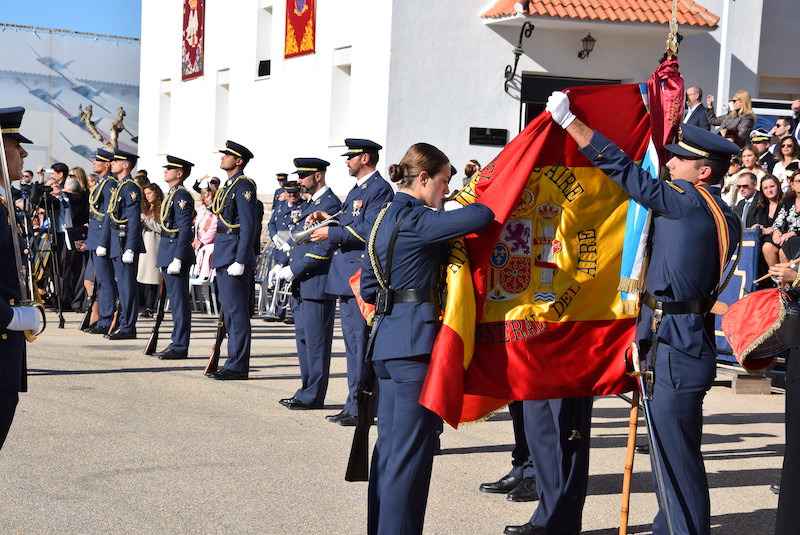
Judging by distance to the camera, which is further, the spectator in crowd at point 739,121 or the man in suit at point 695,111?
the spectator in crowd at point 739,121

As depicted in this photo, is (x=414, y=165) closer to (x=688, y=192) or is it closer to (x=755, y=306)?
(x=688, y=192)

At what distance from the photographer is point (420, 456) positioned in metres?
5.00

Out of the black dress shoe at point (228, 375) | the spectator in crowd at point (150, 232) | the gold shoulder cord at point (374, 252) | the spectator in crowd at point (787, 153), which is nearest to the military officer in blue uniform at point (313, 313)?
the black dress shoe at point (228, 375)

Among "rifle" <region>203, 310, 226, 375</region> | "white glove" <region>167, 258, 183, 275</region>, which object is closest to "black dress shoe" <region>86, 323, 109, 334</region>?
"white glove" <region>167, 258, 183, 275</region>

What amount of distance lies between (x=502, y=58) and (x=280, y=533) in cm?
1464

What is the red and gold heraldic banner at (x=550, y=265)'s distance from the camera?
5.36 m

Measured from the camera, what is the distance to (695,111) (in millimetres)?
14727

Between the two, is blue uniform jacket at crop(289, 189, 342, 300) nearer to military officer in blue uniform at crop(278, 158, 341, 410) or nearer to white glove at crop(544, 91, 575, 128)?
military officer in blue uniform at crop(278, 158, 341, 410)

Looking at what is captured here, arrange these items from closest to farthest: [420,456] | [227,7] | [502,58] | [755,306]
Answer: [420,456] < [755,306] < [502,58] < [227,7]

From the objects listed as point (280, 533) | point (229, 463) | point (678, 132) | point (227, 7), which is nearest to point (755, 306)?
point (678, 132)

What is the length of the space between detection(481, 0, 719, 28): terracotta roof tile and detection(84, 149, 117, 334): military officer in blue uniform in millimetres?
7651

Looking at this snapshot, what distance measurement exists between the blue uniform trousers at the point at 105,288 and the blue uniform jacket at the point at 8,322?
31.3 ft

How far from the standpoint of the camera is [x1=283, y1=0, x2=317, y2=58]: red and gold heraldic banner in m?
21.7

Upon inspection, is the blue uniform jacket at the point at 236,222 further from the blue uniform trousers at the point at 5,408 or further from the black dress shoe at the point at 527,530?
the blue uniform trousers at the point at 5,408
